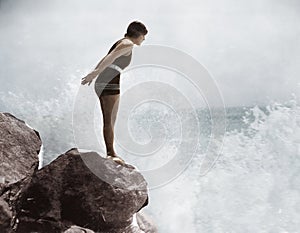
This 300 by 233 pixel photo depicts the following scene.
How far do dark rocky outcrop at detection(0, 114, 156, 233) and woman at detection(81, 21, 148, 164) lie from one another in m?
0.37

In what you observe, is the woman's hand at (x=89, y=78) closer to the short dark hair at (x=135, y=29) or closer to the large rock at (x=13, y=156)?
the short dark hair at (x=135, y=29)

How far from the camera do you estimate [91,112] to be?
732cm

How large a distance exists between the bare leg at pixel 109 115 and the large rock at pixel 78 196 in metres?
0.26

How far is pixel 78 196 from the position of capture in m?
6.04


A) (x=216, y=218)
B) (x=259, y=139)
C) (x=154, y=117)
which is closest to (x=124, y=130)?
(x=154, y=117)

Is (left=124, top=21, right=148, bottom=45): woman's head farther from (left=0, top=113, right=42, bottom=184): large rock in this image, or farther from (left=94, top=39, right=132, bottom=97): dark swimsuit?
(left=0, top=113, right=42, bottom=184): large rock

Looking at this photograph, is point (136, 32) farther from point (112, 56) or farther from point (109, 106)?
point (109, 106)

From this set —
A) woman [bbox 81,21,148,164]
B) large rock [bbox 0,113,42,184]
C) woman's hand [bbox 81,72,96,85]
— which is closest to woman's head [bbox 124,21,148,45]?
woman [bbox 81,21,148,164]

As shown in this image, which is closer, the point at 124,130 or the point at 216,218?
the point at 124,130

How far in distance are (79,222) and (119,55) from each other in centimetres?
213

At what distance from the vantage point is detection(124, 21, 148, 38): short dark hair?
6328 mm

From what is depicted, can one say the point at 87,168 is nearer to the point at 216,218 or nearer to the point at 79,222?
the point at 79,222

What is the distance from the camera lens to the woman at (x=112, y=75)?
6.08 metres

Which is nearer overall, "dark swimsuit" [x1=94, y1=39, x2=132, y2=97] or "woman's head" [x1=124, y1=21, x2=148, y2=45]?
"dark swimsuit" [x1=94, y1=39, x2=132, y2=97]
